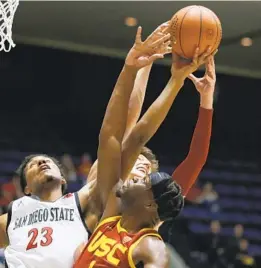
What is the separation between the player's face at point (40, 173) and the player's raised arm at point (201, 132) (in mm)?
585

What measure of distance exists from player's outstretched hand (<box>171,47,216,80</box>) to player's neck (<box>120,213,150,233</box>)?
0.55 metres

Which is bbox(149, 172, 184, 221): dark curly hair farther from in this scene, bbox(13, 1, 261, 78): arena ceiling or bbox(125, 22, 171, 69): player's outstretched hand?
bbox(13, 1, 261, 78): arena ceiling

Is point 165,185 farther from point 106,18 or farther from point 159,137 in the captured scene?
point 159,137

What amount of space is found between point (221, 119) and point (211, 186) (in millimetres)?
1653

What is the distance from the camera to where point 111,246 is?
8.55ft

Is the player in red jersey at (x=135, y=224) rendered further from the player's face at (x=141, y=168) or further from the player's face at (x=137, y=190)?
the player's face at (x=141, y=168)

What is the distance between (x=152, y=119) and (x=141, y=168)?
0.37 m

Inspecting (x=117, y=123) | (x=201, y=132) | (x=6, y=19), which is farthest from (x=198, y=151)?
(x=6, y=19)

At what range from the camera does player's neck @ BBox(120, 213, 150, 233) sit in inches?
104

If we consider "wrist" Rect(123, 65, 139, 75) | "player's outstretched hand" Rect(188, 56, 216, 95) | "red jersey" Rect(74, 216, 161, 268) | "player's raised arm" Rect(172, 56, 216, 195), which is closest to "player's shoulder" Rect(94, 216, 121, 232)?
"red jersey" Rect(74, 216, 161, 268)

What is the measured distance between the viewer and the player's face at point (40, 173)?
11.1 feet

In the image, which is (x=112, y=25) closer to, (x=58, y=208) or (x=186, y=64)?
(x=58, y=208)

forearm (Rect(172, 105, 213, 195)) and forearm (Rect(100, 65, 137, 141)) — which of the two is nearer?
forearm (Rect(100, 65, 137, 141))

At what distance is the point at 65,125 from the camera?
414 inches
